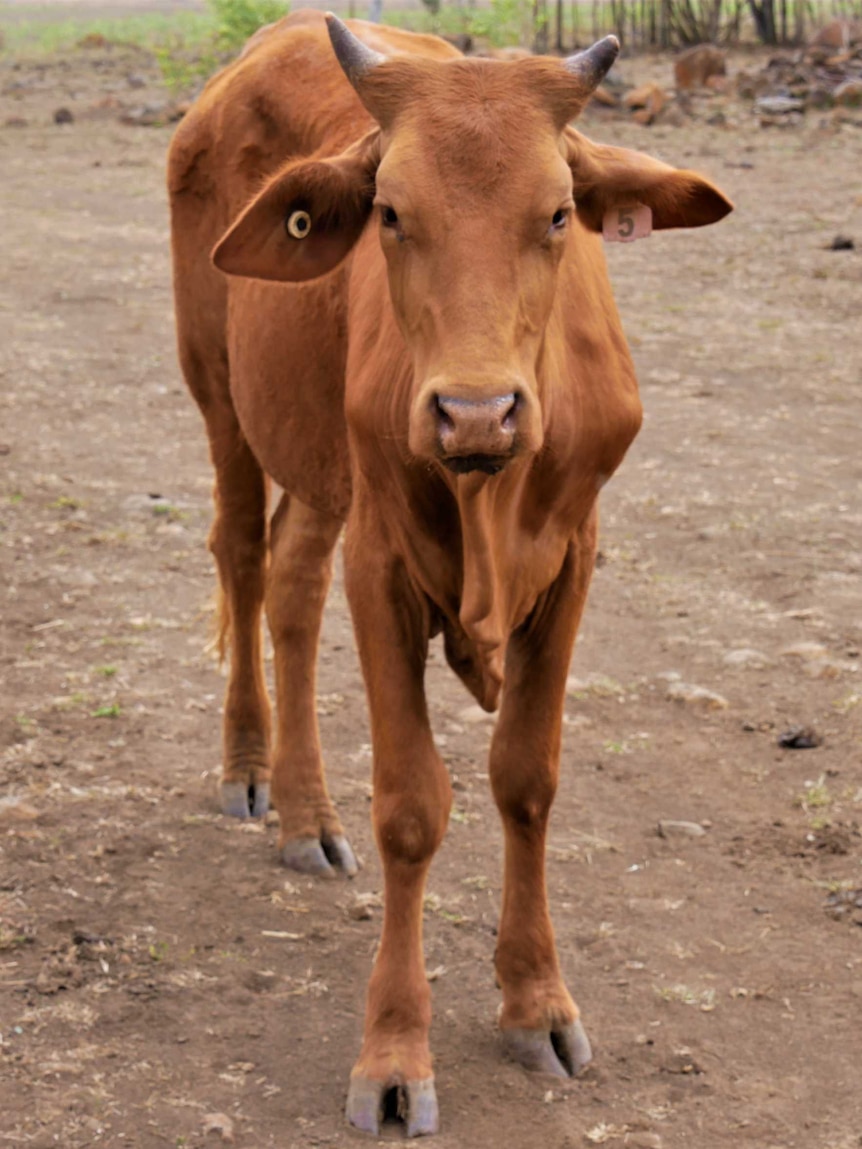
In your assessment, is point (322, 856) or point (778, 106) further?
point (778, 106)

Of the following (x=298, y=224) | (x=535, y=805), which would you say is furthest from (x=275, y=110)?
(x=535, y=805)

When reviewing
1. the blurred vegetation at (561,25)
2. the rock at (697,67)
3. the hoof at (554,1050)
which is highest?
the hoof at (554,1050)

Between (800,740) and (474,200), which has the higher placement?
(474,200)

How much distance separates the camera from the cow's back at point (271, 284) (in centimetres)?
454

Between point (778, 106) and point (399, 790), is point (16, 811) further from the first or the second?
point (778, 106)

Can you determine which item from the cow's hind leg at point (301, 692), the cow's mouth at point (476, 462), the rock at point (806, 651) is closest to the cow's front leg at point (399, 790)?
the cow's mouth at point (476, 462)

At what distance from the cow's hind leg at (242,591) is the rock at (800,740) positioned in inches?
65.8

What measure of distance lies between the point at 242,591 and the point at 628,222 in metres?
2.18

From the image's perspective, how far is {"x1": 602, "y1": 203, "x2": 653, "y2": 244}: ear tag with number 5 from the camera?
3684 millimetres

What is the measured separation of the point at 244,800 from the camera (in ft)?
17.1

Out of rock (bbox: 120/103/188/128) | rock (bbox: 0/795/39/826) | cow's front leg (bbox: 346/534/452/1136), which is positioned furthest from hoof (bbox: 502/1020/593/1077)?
rock (bbox: 120/103/188/128)

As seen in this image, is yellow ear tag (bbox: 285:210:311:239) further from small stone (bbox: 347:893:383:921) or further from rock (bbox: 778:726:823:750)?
rock (bbox: 778:726:823:750)

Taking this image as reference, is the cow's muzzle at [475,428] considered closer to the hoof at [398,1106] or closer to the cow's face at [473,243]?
the cow's face at [473,243]

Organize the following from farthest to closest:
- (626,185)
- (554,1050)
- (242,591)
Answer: (242,591)
(554,1050)
(626,185)
